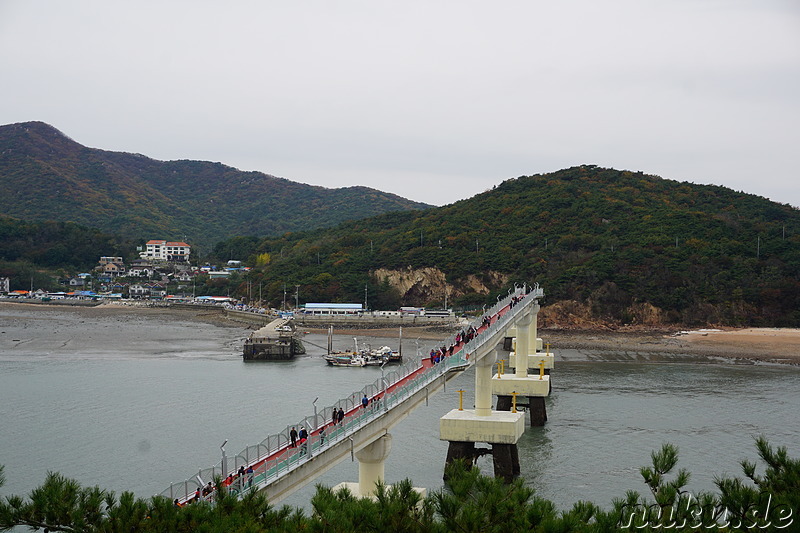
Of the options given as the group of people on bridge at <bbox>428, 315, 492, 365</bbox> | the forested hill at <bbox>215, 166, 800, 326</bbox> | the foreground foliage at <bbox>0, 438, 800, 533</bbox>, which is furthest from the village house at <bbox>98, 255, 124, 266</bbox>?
the foreground foliage at <bbox>0, 438, 800, 533</bbox>

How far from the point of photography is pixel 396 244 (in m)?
134

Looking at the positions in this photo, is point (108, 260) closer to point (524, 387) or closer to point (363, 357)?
point (363, 357)

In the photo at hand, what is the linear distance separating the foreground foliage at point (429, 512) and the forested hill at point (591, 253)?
91090 mm

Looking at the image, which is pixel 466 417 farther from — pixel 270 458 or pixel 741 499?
pixel 741 499

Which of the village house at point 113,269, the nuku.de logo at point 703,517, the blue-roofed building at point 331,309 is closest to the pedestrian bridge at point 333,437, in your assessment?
the nuku.de logo at point 703,517

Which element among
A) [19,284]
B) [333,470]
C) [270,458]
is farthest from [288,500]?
[19,284]

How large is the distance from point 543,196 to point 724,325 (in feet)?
163

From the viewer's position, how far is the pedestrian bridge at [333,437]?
72.8 ft

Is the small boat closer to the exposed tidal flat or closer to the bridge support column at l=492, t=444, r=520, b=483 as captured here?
the exposed tidal flat

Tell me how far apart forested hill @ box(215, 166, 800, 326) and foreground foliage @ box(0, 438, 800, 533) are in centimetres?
9109

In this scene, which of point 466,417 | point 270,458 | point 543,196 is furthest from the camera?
point 543,196

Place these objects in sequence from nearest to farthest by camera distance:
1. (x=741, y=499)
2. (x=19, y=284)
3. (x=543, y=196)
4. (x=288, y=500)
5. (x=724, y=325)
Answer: (x=741, y=499), (x=288, y=500), (x=724, y=325), (x=543, y=196), (x=19, y=284)

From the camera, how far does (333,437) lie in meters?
25.1

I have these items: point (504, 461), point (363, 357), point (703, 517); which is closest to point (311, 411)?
point (504, 461)
